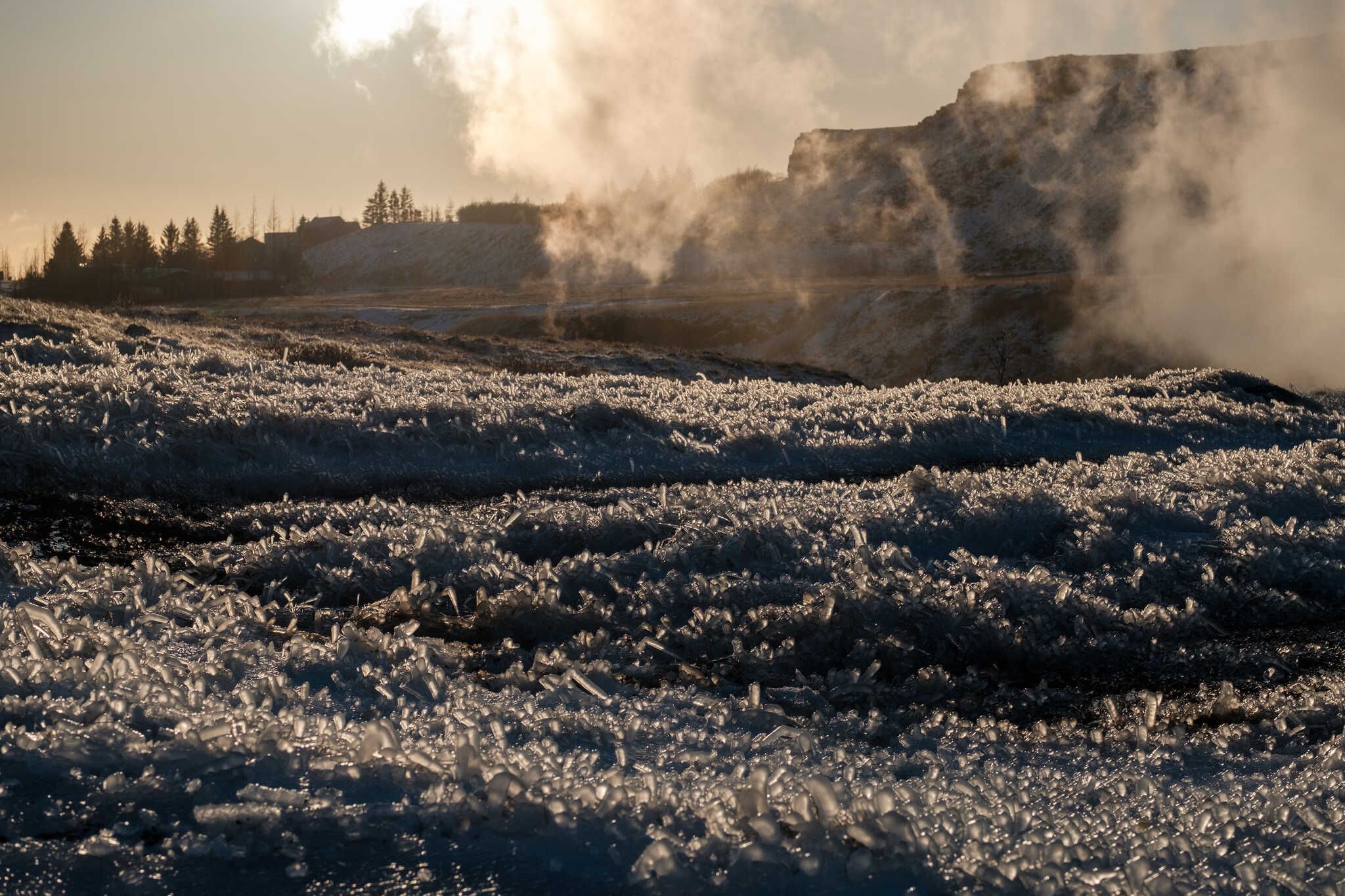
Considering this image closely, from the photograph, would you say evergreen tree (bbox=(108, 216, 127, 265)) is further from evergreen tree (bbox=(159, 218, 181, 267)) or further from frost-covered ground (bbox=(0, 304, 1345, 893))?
frost-covered ground (bbox=(0, 304, 1345, 893))

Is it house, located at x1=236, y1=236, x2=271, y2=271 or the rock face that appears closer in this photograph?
the rock face

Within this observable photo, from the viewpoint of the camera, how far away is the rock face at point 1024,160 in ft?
307

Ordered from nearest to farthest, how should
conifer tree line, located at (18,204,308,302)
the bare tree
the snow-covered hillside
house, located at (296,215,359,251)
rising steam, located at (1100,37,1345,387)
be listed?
rising steam, located at (1100,37,1345,387) < the bare tree < conifer tree line, located at (18,204,308,302) < the snow-covered hillside < house, located at (296,215,359,251)

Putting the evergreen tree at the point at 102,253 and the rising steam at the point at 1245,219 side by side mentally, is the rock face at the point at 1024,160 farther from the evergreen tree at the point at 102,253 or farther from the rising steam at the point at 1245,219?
the evergreen tree at the point at 102,253

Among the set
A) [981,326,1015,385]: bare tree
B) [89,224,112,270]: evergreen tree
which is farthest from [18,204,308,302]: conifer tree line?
[981,326,1015,385]: bare tree

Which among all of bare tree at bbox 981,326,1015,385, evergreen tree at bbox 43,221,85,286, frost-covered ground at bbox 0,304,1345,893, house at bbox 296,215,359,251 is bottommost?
frost-covered ground at bbox 0,304,1345,893

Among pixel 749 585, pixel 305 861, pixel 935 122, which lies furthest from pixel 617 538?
pixel 935 122

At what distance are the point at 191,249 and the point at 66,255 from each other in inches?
707

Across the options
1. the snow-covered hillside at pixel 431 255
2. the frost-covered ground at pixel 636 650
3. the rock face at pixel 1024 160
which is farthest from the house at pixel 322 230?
the frost-covered ground at pixel 636 650

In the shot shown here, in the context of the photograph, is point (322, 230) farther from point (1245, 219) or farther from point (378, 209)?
point (1245, 219)

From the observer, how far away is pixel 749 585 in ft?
18.7

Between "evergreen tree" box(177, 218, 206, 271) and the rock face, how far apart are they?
6812 centimetres

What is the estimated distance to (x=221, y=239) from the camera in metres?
126

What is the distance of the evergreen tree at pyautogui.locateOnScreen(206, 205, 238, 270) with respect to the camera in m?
123
